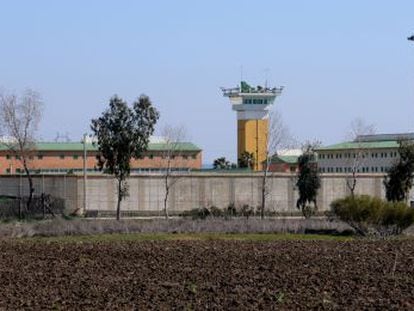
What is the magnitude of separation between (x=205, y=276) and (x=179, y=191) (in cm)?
4457

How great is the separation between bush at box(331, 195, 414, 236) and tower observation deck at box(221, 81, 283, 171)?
92.9m

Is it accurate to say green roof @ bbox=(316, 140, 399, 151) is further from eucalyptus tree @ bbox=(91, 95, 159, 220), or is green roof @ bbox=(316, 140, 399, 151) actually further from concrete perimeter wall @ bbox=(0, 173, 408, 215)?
eucalyptus tree @ bbox=(91, 95, 159, 220)

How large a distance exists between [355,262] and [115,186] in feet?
132

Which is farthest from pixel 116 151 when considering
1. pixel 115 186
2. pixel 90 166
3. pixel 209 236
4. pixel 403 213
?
pixel 90 166

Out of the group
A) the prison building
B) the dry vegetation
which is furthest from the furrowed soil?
the prison building

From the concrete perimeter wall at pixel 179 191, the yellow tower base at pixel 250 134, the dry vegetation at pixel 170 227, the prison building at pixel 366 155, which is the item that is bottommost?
the dry vegetation at pixel 170 227

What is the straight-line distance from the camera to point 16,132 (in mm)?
67312

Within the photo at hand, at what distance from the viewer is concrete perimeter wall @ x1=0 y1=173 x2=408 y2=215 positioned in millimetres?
63438

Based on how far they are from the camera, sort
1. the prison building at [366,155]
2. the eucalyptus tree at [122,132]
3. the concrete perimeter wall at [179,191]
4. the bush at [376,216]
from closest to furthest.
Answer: the bush at [376,216] → the eucalyptus tree at [122,132] → the concrete perimeter wall at [179,191] → the prison building at [366,155]

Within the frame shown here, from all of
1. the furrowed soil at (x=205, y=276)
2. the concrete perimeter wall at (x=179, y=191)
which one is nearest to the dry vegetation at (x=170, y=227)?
the furrowed soil at (x=205, y=276)

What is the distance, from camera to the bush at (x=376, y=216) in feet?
128

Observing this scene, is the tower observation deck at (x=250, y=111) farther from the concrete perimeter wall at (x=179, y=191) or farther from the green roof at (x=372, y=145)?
the concrete perimeter wall at (x=179, y=191)

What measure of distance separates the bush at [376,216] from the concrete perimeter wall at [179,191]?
24.2 m

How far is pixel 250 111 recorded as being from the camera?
462ft
